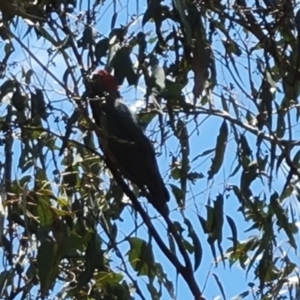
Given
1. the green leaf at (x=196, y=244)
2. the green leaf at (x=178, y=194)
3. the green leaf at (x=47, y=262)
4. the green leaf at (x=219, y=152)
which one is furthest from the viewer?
the green leaf at (x=178, y=194)

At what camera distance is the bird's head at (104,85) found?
8.34 ft

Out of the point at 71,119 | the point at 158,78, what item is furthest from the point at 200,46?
→ the point at 71,119

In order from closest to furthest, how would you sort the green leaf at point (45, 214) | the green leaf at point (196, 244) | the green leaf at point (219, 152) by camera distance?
the green leaf at point (45, 214), the green leaf at point (196, 244), the green leaf at point (219, 152)

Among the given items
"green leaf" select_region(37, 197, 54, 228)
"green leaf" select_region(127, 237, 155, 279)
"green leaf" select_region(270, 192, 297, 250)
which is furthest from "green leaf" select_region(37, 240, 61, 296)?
"green leaf" select_region(270, 192, 297, 250)

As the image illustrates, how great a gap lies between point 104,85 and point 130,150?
23 centimetres

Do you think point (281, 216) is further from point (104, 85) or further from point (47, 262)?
point (47, 262)

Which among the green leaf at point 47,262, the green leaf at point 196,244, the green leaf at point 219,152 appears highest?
the green leaf at point 219,152

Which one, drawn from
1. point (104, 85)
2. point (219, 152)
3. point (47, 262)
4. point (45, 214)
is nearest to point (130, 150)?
point (104, 85)

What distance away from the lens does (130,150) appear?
9.59ft

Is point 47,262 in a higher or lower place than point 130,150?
lower

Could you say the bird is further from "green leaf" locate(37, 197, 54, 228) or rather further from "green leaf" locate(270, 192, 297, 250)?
Result: "green leaf" locate(37, 197, 54, 228)

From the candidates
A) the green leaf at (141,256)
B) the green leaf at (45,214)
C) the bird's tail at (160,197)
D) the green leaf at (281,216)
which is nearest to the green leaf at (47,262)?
the green leaf at (45,214)

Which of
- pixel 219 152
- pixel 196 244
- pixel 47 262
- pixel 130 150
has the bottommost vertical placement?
pixel 47 262

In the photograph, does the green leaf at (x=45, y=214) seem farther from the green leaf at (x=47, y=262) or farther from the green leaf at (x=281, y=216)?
the green leaf at (x=281, y=216)
